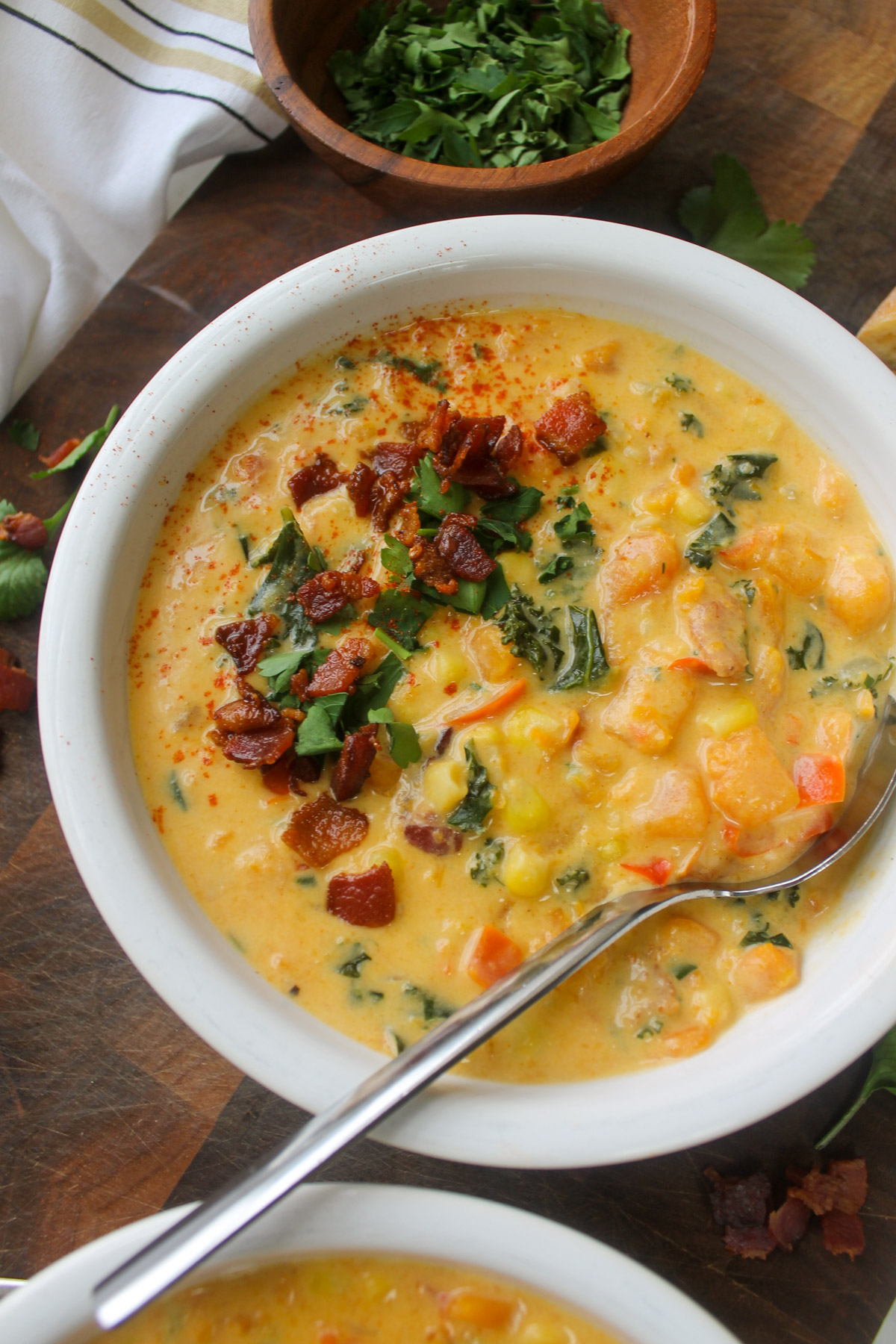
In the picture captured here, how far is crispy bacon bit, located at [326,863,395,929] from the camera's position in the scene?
9.80ft

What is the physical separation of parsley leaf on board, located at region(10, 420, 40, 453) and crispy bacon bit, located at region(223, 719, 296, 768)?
5.34ft

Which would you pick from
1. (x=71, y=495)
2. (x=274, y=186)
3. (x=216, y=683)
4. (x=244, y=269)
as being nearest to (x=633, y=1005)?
(x=216, y=683)

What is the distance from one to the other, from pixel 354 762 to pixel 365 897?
39 centimetres

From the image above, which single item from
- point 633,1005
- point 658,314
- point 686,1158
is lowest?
point 686,1158

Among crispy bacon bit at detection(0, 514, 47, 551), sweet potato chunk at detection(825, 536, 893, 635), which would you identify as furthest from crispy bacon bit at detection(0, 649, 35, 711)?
sweet potato chunk at detection(825, 536, 893, 635)

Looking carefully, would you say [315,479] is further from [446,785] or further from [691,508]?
[691,508]

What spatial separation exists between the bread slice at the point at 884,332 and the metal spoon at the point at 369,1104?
2055 mm

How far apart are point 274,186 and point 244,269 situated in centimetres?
37

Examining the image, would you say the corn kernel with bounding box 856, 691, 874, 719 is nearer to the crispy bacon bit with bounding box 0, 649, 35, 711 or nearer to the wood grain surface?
the wood grain surface

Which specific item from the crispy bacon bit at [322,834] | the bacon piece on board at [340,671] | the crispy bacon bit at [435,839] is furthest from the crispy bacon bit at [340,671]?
the crispy bacon bit at [435,839]

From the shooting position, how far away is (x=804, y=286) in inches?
156

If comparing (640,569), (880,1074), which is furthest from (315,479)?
(880,1074)

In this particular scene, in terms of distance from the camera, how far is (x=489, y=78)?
12.4ft

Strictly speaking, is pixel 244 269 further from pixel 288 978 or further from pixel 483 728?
pixel 288 978
